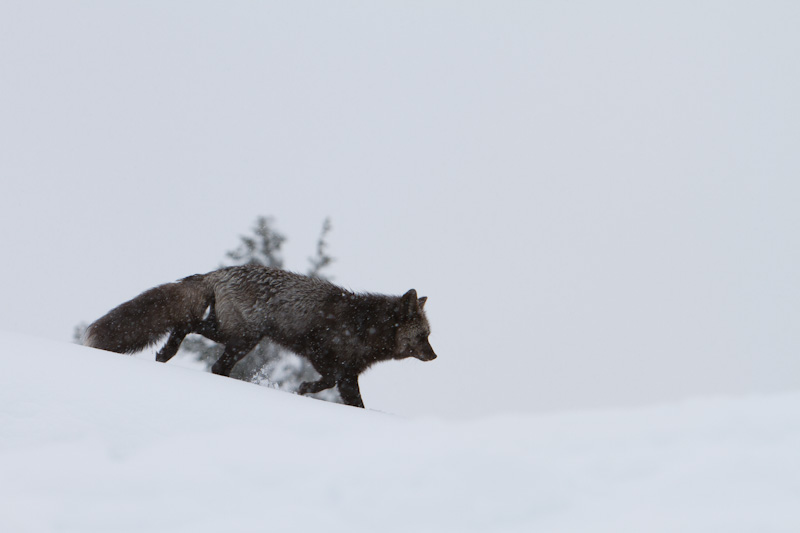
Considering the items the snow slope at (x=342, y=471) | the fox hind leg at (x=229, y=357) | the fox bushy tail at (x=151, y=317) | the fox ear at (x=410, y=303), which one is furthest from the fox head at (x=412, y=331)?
the snow slope at (x=342, y=471)

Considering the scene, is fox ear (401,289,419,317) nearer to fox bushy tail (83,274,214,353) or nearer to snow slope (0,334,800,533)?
fox bushy tail (83,274,214,353)

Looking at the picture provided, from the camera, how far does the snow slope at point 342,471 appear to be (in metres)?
2.85

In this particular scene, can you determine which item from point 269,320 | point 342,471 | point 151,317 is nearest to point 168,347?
point 151,317

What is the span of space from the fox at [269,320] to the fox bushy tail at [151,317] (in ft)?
0.03

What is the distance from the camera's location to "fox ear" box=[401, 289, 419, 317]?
882 centimetres

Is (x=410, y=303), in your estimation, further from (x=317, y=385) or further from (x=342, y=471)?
(x=342, y=471)

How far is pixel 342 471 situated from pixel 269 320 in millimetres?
5099

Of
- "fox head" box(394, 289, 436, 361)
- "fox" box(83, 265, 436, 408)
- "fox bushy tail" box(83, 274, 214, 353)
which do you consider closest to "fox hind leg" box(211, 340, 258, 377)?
"fox" box(83, 265, 436, 408)

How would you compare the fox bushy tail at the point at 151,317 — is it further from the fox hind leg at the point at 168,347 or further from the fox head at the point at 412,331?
the fox head at the point at 412,331

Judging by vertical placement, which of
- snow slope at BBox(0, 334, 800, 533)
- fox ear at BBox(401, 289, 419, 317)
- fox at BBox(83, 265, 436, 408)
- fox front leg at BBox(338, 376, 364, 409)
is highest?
fox ear at BBox(401, 289, 419, 317)

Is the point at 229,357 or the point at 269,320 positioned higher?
the point at 269,320

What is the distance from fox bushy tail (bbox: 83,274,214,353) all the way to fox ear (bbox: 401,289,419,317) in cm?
231

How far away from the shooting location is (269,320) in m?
8.20

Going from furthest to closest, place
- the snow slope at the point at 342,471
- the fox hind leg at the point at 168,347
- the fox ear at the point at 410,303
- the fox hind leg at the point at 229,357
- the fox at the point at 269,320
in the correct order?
the fox ear at the point at 410,303 < the fox hind leg at the point at 168,347 < the fox hind leg at the point at 229,357 < the fox at the point at 269,320 < the snow slope at the point at 342,471
